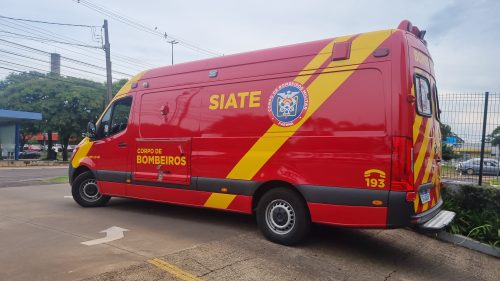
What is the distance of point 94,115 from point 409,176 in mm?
36695

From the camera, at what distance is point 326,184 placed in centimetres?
523

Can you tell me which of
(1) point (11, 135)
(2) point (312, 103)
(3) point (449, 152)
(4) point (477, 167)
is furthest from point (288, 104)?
(1) point (11, 135)

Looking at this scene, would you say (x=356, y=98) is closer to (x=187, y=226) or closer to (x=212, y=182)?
(x=212, y=182)

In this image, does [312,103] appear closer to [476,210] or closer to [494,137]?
[476,210]

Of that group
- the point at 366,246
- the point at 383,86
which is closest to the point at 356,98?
the point at 383,86

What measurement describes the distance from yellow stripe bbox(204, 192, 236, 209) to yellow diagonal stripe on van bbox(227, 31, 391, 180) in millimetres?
318

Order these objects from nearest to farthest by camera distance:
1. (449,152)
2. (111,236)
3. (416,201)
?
(416,201)
(111,236)
(449,152)

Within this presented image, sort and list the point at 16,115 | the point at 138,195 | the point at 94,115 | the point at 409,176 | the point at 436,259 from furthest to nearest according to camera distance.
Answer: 1. the point at 94,115
2. the point at 16,115
3. the point at 138,195
4. the point at 436,259
5. the point at 409,176

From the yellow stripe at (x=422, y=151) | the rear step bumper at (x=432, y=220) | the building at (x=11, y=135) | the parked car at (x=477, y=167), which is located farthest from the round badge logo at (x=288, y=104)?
the building at (x=11, y=135)

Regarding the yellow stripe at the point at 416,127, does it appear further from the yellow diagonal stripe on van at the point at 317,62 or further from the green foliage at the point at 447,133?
the green foliage at the point at 447,133

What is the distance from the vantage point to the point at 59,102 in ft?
120

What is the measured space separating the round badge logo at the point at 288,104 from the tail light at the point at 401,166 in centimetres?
133

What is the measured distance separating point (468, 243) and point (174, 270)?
4.54 m

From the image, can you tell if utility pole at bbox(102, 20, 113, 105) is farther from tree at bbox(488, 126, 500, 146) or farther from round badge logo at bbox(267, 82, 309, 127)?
tree at bbox(488, 126, 500, 146)
